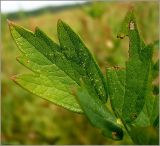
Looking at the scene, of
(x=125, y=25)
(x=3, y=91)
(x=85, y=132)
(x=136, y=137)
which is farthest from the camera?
(x=3, y=91)

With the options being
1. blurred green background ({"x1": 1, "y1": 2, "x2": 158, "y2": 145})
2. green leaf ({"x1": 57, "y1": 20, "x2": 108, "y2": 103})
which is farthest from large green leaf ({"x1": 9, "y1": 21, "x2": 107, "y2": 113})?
blurred green background ({"x1": 1, "y1": 2, "x2": 158, "y2": 145})

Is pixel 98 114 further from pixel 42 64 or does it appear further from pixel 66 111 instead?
pixel 66 111

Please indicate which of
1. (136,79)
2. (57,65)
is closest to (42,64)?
(57,65)

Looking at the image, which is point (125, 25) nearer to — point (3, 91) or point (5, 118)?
point (5, 118)

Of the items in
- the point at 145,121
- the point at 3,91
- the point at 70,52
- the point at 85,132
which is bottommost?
the point at 85,132

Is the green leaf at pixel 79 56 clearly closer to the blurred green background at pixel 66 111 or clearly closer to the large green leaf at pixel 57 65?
the large green leaf at pixel 57 65

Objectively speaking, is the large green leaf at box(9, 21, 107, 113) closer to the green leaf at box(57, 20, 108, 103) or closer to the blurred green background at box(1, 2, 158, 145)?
the green leaf at box(57, 20, 108, 103)

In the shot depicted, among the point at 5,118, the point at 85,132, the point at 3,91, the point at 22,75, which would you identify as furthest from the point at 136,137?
the point at 3,91

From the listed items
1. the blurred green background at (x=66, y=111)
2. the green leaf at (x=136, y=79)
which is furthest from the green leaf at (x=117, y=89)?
the blurred green background at (x=66, y=111)
